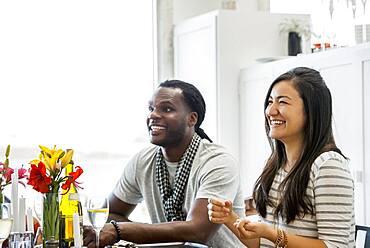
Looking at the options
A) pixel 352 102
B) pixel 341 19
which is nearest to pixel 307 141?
pixel 352 102

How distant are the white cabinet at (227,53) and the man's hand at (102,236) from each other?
2.52 m

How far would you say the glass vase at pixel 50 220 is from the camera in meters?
2.18

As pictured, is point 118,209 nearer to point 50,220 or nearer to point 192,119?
point 192,119

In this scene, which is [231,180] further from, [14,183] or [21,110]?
[21,110]

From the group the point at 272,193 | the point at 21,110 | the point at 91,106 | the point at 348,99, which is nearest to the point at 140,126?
the point at 91,106

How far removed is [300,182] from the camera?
2.29 meters

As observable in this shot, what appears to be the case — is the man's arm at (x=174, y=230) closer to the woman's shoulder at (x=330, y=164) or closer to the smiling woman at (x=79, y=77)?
the woman's shoulder at (x=330, y=164)

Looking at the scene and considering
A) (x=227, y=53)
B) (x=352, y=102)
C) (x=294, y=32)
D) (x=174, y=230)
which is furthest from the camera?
(x=294, y=32)

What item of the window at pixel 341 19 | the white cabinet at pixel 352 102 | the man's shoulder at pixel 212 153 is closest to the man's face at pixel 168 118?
the man's shoulder at pixel 212 153

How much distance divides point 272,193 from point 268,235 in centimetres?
24

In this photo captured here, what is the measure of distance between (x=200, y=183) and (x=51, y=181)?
840mm

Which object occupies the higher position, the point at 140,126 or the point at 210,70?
the point at 210,70

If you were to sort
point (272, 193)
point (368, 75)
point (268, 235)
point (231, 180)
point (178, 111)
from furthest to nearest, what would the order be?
point (368, 75)
point (178, 111)
point (231, 180)
point (272, 193)
point (268, 235)

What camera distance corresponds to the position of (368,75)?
3.80m
